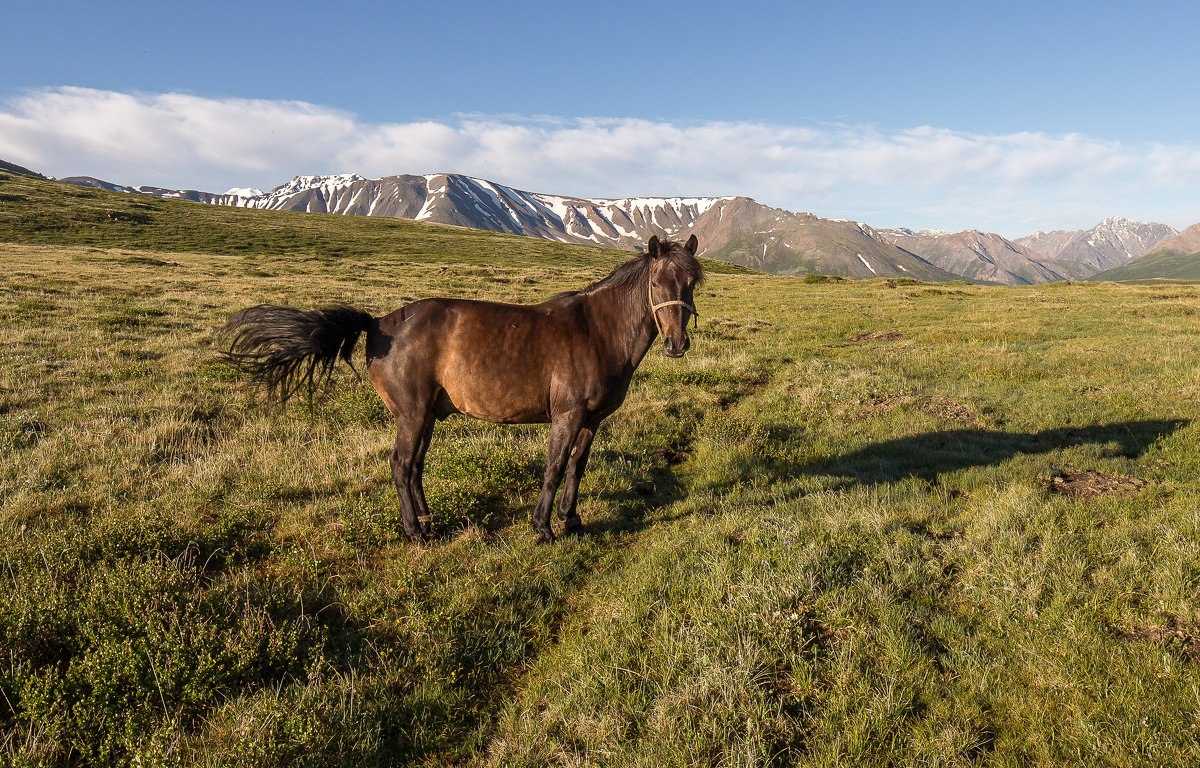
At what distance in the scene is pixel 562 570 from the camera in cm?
527

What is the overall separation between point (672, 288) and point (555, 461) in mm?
2134

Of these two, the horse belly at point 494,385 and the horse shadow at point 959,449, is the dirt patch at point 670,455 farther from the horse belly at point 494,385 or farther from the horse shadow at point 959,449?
the horse belly at point 494,385

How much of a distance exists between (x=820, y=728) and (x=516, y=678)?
6.85ft

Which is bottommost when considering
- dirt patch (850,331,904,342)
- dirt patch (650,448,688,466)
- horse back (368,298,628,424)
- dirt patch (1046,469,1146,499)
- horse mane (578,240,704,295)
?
dirt patch (650,448,688,466)

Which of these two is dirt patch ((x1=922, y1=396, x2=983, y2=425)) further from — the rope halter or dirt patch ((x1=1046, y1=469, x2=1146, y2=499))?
the rope halter

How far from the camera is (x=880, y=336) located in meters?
21.5

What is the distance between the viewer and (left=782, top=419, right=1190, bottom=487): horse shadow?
7.89m

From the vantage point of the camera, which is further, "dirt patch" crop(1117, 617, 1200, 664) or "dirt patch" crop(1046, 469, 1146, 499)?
"dirt patch" crop(1046, 469, 1146, 499)

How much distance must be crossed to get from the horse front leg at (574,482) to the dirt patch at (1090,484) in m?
5.62

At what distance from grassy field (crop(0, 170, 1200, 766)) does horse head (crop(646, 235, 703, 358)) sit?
2.03 metres

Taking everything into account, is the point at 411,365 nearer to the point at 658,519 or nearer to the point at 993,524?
the point at 658,519

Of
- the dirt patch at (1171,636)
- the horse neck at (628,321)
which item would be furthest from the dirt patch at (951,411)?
the horse neck at (628,321)

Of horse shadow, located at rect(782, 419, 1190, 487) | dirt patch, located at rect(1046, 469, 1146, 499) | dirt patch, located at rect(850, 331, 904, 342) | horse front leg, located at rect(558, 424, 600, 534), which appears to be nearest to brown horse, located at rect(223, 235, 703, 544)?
horse front leg, located at rect(558, 424, 600, 534)

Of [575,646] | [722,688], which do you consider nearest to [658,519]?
[575,646]
